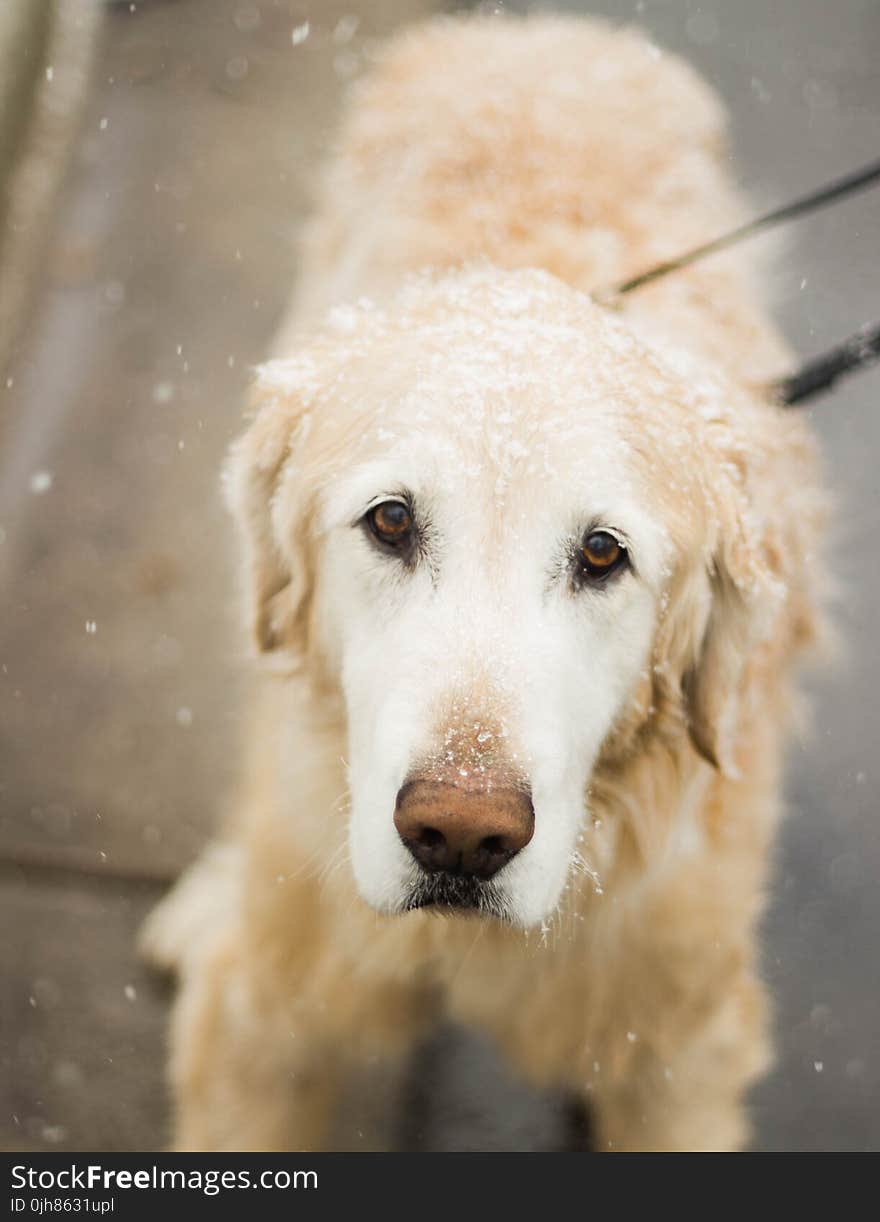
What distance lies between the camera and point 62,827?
9.20ft

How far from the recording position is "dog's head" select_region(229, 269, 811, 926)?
149 cm

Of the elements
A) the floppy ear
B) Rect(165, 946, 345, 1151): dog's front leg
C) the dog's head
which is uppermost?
the dog's head

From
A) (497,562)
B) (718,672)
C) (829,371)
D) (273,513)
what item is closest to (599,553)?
(497,562)

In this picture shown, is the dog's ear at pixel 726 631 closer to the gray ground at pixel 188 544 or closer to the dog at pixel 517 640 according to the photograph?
the dog at pixel 517 640

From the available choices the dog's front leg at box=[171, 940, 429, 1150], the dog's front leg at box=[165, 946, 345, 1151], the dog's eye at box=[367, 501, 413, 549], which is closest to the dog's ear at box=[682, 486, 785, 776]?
the dog's eye at box=[367, 501, 413, 549]

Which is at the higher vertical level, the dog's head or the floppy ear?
the dog's head

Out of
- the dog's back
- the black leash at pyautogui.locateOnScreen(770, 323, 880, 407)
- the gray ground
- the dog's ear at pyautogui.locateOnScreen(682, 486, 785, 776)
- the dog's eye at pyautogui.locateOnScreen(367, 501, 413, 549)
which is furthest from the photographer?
the gray ground

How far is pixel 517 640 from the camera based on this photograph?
1550 millimetres

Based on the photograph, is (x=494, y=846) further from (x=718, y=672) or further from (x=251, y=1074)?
(x=251, y=1074)

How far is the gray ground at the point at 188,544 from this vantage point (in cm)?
254

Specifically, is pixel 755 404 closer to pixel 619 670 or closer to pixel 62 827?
pixel 619 670

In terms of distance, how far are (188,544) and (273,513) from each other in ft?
4.88

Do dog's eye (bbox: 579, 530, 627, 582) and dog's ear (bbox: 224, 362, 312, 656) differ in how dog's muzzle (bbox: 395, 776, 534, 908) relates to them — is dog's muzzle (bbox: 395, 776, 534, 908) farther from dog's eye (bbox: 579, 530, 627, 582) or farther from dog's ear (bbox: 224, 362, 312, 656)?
dog's ear (bbox: 224, 362, 312, 656)

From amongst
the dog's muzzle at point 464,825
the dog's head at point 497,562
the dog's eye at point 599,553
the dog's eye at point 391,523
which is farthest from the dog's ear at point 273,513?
the dog's muzzle at point 464,825
